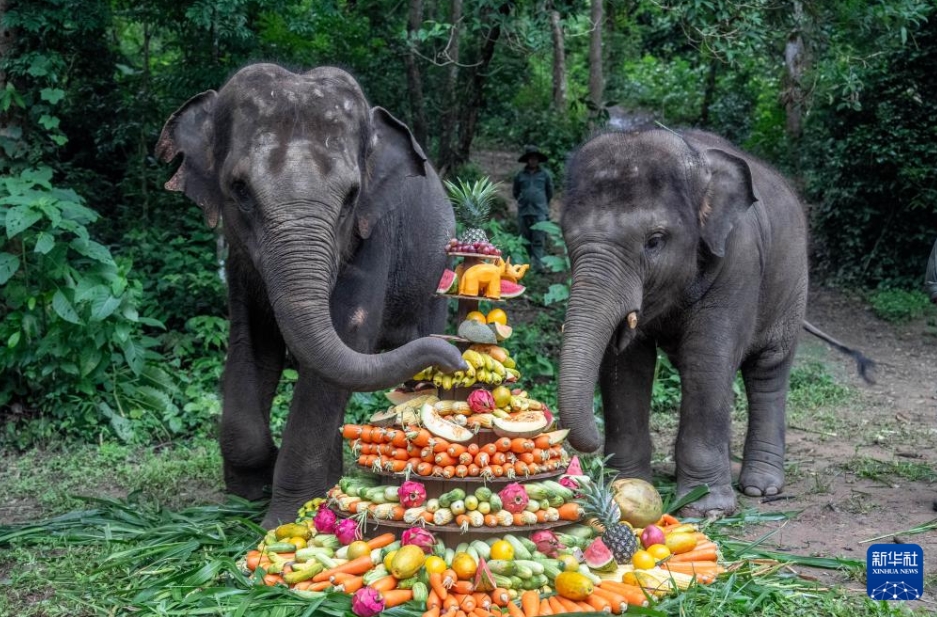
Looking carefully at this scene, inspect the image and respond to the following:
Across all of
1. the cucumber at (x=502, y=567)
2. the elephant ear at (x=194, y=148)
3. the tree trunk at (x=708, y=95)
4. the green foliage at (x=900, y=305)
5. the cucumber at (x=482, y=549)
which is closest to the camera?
the cucumber at (x=502, y=567)

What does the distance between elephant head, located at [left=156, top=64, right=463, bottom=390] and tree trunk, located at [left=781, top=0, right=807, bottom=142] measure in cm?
656

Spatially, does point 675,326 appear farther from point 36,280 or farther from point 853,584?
point 36,280

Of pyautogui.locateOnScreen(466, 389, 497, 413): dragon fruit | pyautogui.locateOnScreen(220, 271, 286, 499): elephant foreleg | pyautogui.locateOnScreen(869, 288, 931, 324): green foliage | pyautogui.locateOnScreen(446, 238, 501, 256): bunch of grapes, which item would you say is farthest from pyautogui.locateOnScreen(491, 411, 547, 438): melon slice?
pyautogui.locateOnScreen(869, 288, 931, 324): green foliage

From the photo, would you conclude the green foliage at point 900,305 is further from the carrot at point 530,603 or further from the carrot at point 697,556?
the carrot at point 530,603

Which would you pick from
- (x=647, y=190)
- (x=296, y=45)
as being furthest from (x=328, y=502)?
(x=296, y=45)

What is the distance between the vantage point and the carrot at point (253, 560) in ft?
16.0

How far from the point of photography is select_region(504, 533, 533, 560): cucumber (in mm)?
4688

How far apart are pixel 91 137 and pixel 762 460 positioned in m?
8.11

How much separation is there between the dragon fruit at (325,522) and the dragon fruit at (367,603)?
670 mm

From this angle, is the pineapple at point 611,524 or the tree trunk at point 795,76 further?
the tree trunk at point 795,76

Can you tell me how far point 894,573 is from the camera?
5.00 meters

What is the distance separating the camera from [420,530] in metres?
4.67

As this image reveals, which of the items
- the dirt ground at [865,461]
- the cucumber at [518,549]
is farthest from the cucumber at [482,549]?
the dirt ground at [865,461]

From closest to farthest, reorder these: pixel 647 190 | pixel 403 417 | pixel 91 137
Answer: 1. pixel 403 417
2. pixel 647 190
3. pixel 91 137
